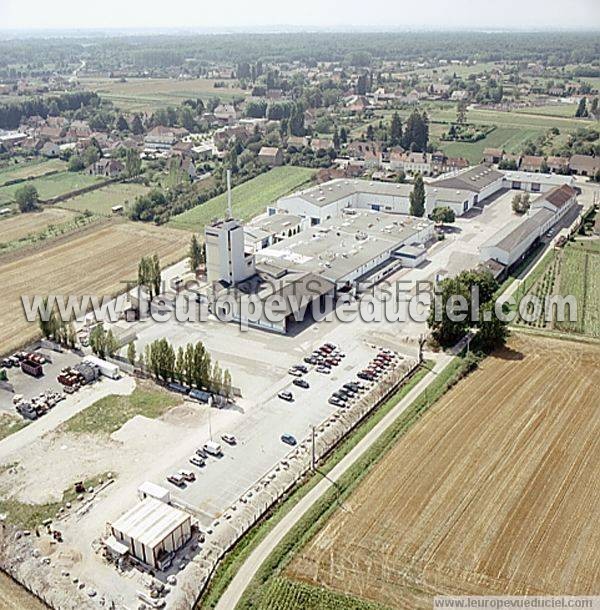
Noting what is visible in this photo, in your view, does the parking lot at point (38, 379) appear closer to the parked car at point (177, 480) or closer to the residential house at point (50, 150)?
the parked car at point (177, 480)

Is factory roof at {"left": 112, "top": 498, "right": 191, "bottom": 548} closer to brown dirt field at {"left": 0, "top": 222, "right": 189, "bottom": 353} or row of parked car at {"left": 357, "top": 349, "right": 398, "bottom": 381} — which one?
row of parked car at {"left": 357, "top": 349, "right": 398, "bottom": 381}

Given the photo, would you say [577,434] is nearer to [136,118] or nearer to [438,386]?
[438,386]

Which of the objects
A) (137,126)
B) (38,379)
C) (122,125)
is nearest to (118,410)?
(38,379)

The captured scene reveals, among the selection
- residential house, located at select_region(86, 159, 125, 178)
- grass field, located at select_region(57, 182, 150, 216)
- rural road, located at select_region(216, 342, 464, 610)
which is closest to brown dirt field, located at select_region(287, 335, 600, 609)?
rural road, located at select_region(216, 342, 464, 610)

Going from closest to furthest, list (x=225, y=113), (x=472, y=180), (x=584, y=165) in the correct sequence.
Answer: (x=472, y=180) → (x=584, y=165) → (x=225, y=113)

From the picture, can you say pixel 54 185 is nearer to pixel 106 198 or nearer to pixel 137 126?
pixel 106 198

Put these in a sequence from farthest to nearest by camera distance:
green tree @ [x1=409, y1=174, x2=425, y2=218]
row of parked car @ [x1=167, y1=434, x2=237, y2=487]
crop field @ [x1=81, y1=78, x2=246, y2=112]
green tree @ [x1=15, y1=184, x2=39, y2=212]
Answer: crop field @ [x1=81, y1=78, x2=246, y2=112] < green tree @ [x1=15, y1=184, x2=39, y2=212] < green tree @ [x1=409, y1=174, x2=425, y2=218] < row of parked car @ [x1=167, y1=434, x2=237, y2=487]
